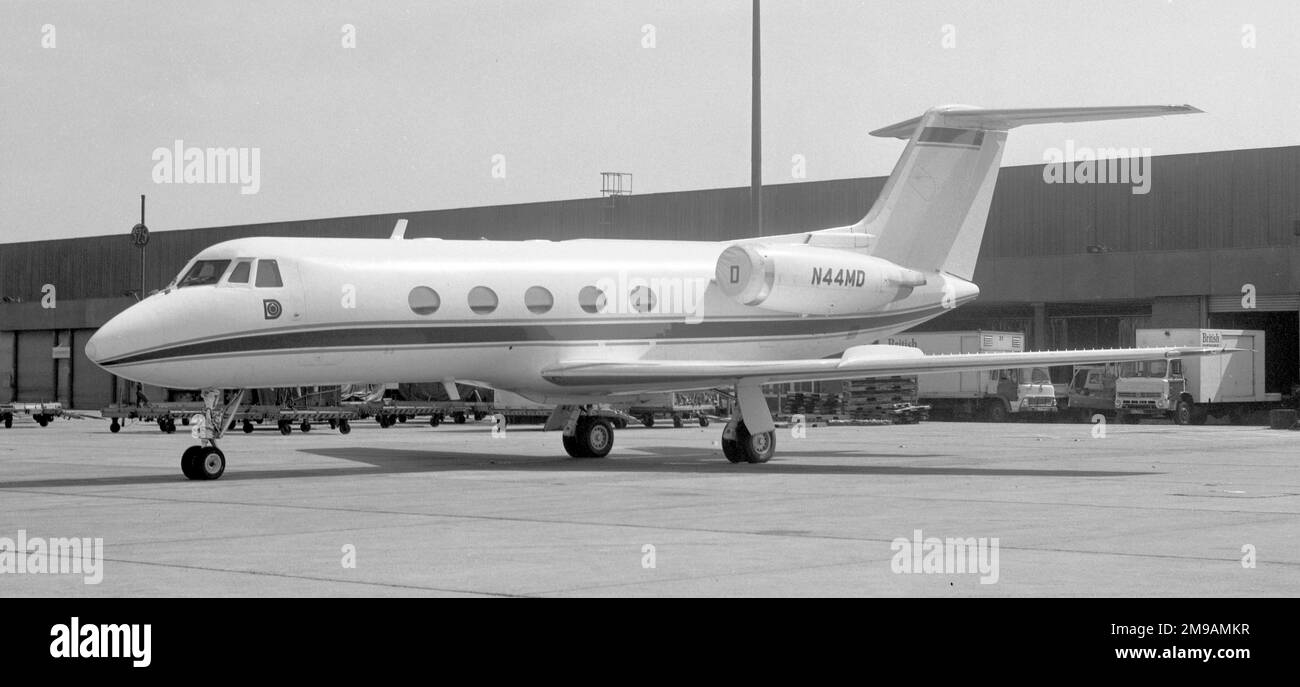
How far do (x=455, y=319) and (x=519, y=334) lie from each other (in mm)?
1142

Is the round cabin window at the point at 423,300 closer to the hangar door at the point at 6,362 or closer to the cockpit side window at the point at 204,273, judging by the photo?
the cockpit side window at the point at 204,273

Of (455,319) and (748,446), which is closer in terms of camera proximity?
(455,319)

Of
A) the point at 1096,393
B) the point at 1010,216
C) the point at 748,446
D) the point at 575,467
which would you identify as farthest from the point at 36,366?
the point at 748,446

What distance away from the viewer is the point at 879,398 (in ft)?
148

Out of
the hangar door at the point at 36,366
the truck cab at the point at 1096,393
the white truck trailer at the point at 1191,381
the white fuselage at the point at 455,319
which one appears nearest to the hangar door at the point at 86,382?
the hangar door at the point at 36,366

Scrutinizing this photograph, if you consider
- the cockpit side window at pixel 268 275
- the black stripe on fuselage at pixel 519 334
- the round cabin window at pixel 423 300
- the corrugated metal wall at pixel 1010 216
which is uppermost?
the corrugated metal wall at pixel 1010 216

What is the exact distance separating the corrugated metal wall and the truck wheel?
888cm

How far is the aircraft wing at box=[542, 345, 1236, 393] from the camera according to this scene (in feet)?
71.2

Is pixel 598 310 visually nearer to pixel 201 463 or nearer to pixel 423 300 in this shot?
pixel 423 300

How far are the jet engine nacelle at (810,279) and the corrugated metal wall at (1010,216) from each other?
86.1 ft

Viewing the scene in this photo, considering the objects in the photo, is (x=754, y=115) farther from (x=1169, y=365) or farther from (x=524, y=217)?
(x=524, y=217)

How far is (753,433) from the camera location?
23.5 m

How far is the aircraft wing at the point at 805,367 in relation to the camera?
854 inches

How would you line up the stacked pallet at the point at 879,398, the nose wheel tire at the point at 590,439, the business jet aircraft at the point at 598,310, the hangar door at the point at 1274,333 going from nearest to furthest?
the business jet aircraft at the point at 598,310, the nose wheel tire at the point at 590,439, the stacked pallet at the point at 879,398, the hangar door at the point at 1274,333
